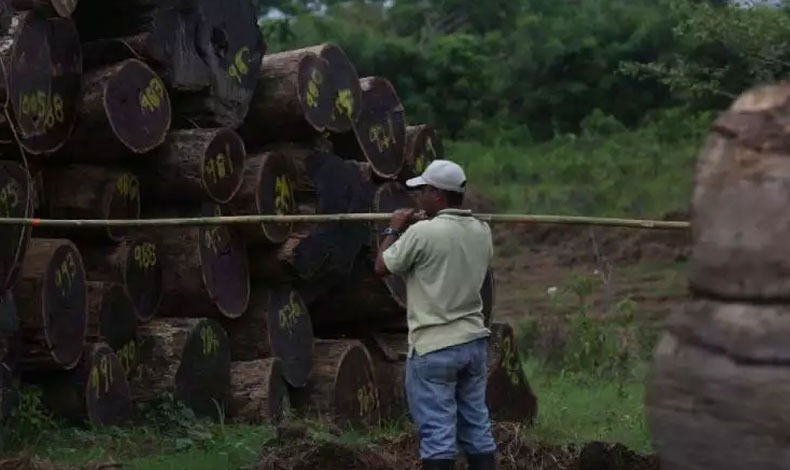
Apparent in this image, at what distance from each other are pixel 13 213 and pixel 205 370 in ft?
5.04

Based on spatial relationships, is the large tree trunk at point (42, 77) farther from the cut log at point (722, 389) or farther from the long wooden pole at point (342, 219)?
the cut log at point (722, 389)

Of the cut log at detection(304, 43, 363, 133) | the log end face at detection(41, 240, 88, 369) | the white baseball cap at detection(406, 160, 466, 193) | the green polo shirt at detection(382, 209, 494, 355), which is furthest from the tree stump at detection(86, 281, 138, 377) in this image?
the white baseball cap at detection(406, 160, 466, 193)

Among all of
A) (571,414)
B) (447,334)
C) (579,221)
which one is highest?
(579,221)

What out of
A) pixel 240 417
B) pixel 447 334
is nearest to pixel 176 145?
pixel 240 417

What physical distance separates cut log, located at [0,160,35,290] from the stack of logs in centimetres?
1

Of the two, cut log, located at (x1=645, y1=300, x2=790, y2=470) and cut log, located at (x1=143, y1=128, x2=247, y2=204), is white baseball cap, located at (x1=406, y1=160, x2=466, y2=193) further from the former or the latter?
cut log, located at (x1=645, y1=300, x2=790, y2=470)

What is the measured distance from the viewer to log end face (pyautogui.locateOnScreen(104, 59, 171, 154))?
7.27 metres

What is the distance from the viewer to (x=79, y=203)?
743 cm

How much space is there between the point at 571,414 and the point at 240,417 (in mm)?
2766

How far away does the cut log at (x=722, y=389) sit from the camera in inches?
124

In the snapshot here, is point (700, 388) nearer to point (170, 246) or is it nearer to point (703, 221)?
point (703, 221)

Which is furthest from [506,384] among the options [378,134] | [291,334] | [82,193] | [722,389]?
[722,389]

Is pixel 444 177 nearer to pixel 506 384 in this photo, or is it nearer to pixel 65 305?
pixel 65 305

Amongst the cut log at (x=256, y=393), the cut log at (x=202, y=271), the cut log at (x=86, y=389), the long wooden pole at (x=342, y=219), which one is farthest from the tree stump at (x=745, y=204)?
the cut log at (x=256, y=393)
